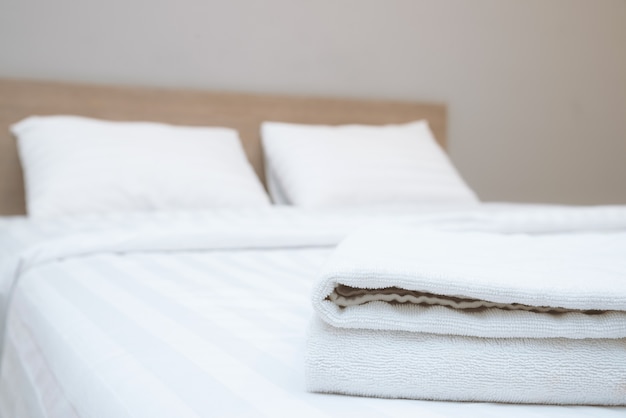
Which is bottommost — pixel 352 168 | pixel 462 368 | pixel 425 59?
pixel 462 368

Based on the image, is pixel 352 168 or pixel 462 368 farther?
pixel 352 168

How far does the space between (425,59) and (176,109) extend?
1.10 metres

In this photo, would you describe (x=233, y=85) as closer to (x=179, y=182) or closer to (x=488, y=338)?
(x=179, y=182)

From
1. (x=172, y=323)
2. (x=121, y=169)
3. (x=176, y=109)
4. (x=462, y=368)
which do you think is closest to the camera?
(x=462, y=368)

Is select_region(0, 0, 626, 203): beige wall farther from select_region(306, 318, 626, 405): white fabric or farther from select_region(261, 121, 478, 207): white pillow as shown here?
select_region(306, 318, 626, 405): white fabric

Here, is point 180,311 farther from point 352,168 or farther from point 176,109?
point 176,109

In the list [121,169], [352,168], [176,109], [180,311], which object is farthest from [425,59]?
[180,311]

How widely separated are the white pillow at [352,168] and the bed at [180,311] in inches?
5.2

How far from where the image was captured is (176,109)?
2246mm

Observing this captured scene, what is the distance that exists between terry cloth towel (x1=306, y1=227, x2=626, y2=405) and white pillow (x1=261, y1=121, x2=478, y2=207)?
1.45 metres

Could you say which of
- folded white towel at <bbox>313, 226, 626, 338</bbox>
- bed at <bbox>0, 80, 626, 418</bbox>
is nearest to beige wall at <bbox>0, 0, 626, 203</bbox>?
bed at <bbox>0, 80, 626, 418</bbox>

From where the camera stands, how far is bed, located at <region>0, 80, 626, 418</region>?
1.81 ft

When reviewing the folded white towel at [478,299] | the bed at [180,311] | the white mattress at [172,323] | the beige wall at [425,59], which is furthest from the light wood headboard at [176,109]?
the folded white towel at [478,299]

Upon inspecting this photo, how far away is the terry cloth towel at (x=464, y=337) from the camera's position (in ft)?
1.76
